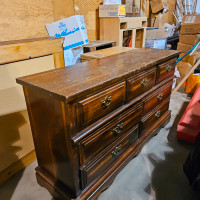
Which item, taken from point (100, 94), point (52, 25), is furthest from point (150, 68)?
point (52, 25)

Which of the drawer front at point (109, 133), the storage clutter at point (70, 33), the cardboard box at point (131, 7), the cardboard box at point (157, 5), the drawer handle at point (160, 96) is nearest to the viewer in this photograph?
the drawer front at point (109, 133)

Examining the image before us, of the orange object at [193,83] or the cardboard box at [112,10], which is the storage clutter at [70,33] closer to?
the cardboard box at [112,10]

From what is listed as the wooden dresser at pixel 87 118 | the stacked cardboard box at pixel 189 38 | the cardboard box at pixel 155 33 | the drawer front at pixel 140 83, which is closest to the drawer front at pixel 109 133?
the wooden dresser at pixel 87 118

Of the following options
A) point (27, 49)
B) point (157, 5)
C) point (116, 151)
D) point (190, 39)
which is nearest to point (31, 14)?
point (27, 49)

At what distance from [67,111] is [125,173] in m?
0.89

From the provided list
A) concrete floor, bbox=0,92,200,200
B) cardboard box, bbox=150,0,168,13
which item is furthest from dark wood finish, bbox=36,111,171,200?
cardboard box, bbox=150,0,168,13

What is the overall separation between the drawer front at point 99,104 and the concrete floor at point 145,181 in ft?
2.10

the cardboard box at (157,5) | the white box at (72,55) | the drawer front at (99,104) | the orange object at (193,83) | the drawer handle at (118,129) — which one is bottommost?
the orange object at (193,83)

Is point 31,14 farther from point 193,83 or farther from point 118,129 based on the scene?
point 193,83

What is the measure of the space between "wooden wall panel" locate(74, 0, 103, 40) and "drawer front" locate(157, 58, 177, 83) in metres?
1.09

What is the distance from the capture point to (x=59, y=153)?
3.37ft

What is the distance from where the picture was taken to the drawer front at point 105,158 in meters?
1.08

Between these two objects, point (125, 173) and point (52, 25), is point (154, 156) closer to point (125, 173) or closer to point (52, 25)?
point (125, 173)

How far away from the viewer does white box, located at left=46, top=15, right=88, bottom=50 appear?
1750mm
